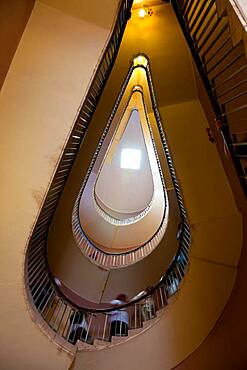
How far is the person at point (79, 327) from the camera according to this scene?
341 cm

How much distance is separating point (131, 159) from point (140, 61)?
20.5ft

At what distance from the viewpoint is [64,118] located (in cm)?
178

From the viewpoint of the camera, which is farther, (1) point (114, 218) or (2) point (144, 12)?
(1) point (114, 218)

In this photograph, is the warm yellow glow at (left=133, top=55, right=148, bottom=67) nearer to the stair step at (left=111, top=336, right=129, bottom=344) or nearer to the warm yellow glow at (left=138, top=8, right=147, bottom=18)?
the warm yellow glow at (left=138, top=8, right=147, bottom=18)

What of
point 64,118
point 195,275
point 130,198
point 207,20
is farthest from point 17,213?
point 130,198

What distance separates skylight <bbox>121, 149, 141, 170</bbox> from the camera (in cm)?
962

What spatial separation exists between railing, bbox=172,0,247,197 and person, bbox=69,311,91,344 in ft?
9.57

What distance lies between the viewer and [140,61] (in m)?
3.48

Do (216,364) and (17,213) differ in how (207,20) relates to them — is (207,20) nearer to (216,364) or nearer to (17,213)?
(17,213)

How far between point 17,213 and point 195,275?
228 cm

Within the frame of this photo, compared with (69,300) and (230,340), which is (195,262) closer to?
(230,340)

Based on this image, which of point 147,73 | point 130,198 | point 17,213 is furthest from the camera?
point 130,198

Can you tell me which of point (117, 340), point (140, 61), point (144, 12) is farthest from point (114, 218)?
point (144, 12)

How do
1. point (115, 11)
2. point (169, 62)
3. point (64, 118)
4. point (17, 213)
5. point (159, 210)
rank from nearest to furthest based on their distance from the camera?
1. point (115, 11)
2. point (64, 118)
3. point (17, 213)
4. point (169, 62)
5. point (159, 210)
